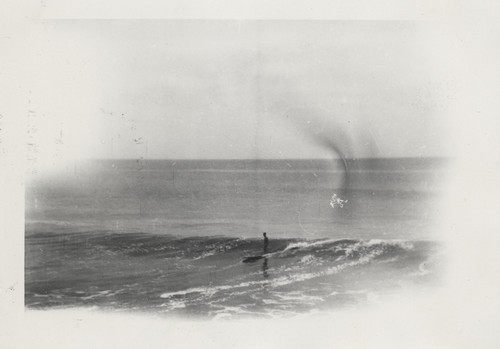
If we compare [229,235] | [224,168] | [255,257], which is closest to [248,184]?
[224,168]

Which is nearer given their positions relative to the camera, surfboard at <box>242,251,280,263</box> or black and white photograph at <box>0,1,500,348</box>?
black and white photograph at <box>0,1,500,348</box>

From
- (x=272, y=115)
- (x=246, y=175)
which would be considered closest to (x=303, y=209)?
(x=246, y=175)

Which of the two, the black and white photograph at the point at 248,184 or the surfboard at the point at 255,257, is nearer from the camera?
the black and white photograph at the point at 248,184
